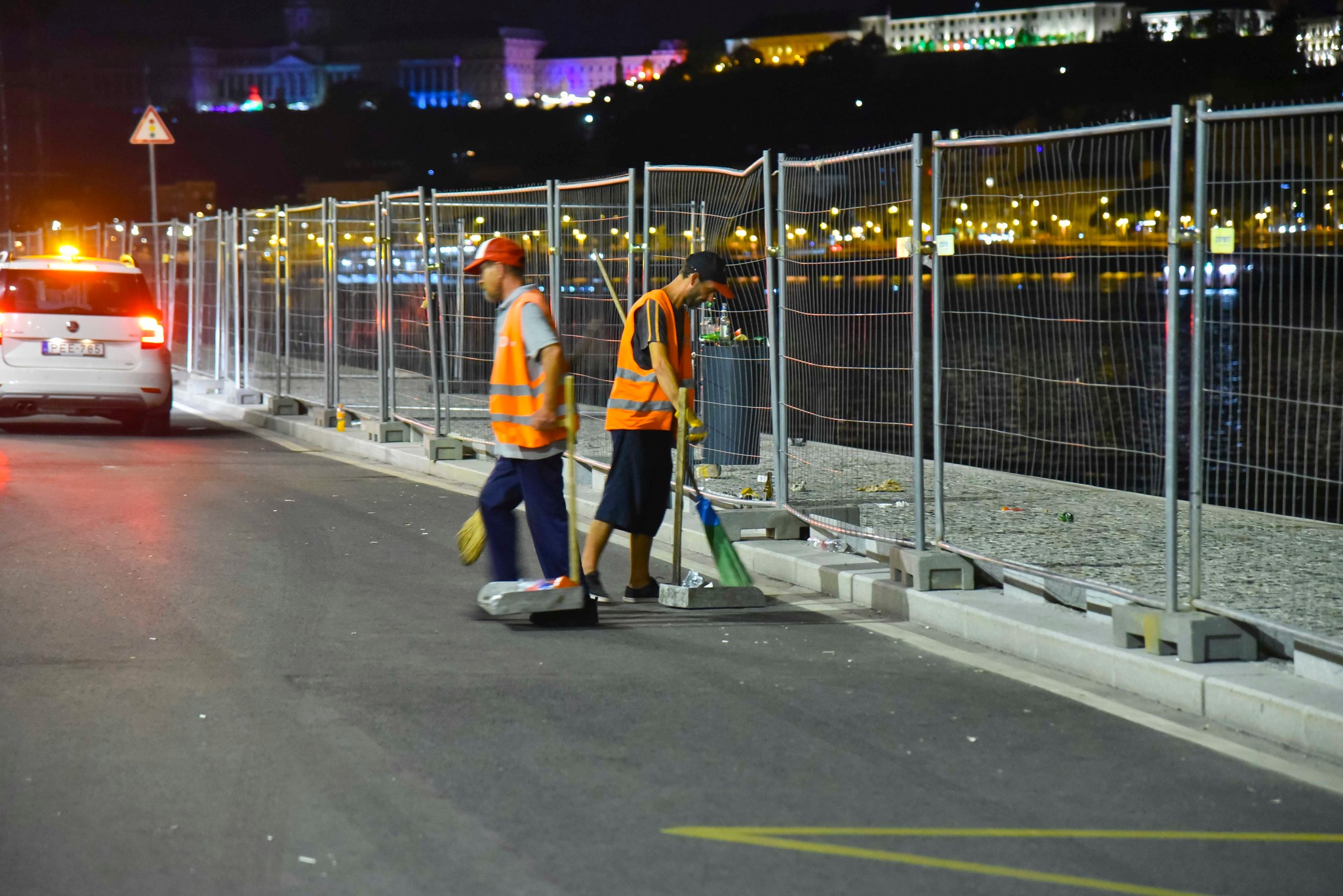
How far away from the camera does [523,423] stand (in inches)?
310

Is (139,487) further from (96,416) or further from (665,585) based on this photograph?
(96,416)

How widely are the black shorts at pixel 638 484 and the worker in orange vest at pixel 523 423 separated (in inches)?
20.8

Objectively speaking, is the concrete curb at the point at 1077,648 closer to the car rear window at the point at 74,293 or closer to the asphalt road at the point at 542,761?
the asphalt road at the point at 542,761

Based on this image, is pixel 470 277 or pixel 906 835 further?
pixel 470 277

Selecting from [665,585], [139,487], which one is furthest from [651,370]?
[139,487]

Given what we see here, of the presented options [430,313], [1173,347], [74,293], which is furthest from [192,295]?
[1173,347]

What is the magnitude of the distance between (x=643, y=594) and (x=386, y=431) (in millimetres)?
7718

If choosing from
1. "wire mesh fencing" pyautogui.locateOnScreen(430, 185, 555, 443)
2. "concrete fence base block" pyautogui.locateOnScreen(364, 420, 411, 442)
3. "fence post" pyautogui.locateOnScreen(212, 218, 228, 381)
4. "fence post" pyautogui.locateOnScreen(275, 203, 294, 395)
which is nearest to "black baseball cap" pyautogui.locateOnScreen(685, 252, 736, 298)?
"wire mesh fencing" pyautogui.locateOnScreen(430, 185, 555, 443)

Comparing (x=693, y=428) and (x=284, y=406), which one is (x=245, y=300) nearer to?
(x=284, y=406)

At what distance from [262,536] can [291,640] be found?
323 centimetres

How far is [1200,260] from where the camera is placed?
653 centimetres

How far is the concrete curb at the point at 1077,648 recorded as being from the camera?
19.2ft

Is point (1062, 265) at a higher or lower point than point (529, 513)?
higher

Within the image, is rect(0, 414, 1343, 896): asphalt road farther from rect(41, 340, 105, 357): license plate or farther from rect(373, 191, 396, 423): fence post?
rect(41, 340, 105, 357): license plate
